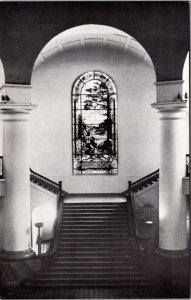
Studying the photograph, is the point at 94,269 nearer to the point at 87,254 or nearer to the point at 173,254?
the point at 87,254

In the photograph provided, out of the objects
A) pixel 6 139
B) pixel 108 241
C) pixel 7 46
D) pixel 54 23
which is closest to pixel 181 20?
pixel 54 23

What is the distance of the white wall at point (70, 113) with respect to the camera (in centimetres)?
1997

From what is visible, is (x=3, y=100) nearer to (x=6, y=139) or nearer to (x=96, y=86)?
(x=6, y=139)

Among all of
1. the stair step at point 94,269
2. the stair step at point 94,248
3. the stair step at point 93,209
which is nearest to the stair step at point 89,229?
A: the stair step at point 94,248

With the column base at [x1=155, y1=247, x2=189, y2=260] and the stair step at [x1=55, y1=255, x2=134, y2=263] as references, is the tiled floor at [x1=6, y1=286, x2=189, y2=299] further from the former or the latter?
the stair step at [x1=55, y1=255, x2=134, y2=263]

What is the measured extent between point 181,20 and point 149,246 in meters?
10.3

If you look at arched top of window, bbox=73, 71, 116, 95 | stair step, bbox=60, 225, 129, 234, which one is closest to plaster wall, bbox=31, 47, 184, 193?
arched top of window, bbox=73, 71, 116, 95

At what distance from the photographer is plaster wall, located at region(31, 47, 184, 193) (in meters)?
20.0

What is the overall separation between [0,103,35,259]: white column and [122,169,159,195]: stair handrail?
21.6ft

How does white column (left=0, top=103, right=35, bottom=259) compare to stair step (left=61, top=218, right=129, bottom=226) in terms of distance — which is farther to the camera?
stair step (left=61, top=218, right=129, bottom=226)

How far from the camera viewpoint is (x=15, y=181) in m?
13.5

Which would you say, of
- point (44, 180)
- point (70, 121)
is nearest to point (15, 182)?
point (44, 180)

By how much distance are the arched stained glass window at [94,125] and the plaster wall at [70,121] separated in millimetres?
292

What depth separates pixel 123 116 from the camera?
20.3 m
